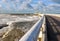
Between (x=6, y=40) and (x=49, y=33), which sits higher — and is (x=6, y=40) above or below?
above

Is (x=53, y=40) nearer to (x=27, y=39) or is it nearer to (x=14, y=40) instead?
(x=14, y=40)

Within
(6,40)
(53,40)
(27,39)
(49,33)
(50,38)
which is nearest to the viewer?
(27,39)

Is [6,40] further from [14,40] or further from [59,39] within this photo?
[59,39]

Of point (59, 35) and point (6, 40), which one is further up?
point (6, 40)

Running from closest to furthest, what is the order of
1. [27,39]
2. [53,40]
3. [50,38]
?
[27,39], [53,40], [50,38]

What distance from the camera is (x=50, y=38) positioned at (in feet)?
25.4

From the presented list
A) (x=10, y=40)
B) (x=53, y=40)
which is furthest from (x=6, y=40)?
(x=53, y=40)

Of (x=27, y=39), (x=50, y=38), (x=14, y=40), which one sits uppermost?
(x=27, y=39)

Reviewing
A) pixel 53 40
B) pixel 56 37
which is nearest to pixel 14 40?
pixel 53 40

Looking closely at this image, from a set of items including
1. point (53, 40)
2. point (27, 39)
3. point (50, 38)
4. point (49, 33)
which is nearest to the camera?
point (27, 39)

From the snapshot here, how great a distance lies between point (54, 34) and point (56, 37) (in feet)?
1.95

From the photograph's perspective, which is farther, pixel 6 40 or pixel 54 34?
pixel 54 34

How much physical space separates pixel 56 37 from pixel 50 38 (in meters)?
0.28

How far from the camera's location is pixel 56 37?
7566mm
